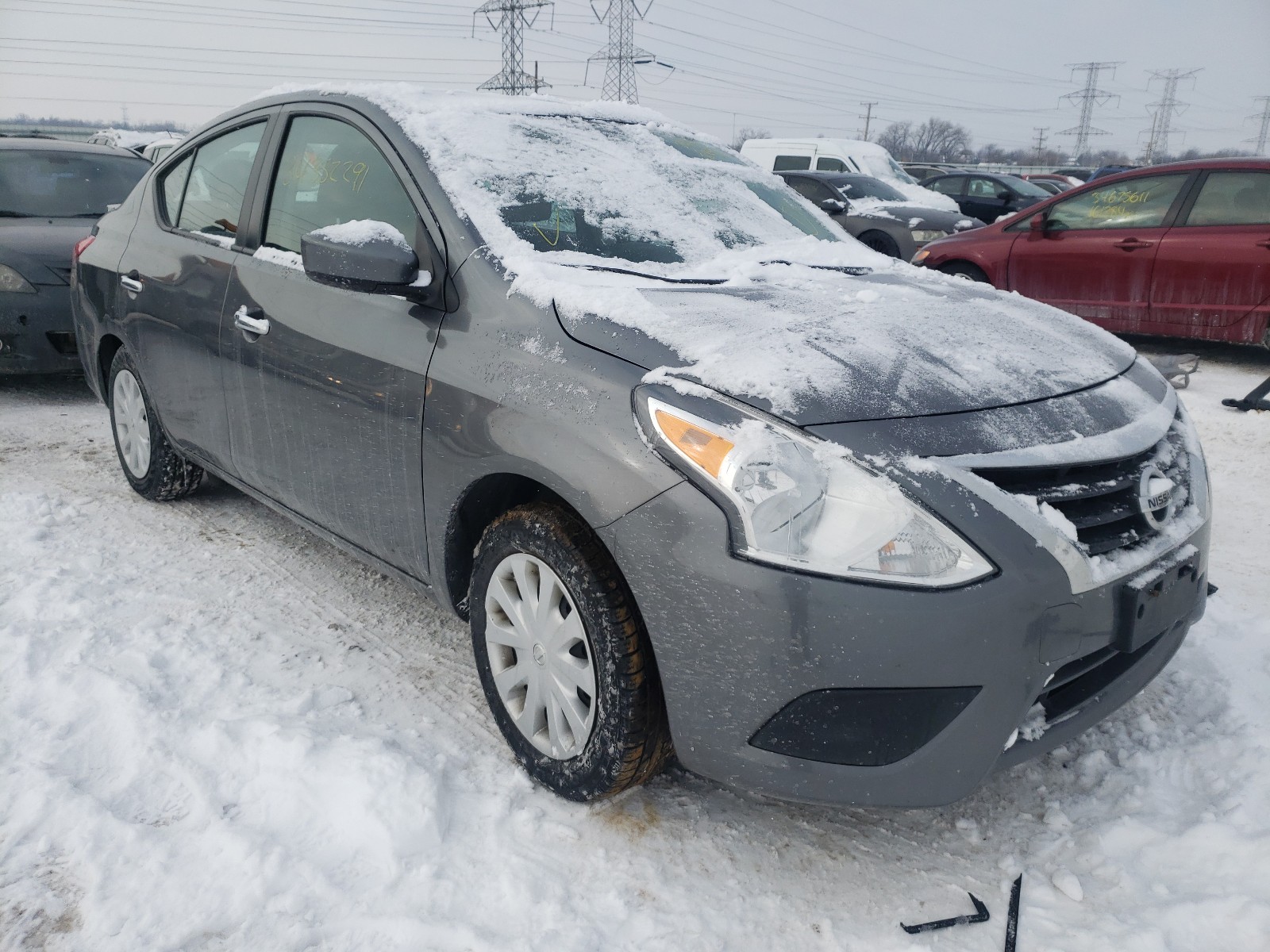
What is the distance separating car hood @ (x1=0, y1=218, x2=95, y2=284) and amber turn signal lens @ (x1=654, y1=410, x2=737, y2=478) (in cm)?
521

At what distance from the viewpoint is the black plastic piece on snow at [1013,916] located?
183 centimetres

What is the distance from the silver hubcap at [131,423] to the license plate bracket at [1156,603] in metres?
3.66

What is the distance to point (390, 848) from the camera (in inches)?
79.1

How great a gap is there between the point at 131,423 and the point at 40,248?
2.34 m

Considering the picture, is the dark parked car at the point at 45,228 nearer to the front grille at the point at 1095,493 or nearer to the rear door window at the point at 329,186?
the rear door window at the point at 329,186

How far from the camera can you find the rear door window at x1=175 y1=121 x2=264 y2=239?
10.6ft

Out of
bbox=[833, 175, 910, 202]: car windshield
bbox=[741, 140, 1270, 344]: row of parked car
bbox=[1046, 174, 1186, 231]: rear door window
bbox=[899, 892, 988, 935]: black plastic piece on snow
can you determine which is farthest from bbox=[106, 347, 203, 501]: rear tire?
bbox=[833, 175, 910, 202]: car windshield

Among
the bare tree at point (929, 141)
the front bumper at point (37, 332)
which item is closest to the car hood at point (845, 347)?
the front bumper at point (37, 332)

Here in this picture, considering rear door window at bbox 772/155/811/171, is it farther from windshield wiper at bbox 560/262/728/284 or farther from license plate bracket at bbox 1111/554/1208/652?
license plate bracket at bbox 1111/554/1208/652

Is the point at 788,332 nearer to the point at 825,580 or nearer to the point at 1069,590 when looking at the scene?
the point at 825,580

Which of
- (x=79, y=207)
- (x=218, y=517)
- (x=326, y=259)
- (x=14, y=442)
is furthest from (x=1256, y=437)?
(x=79, y=207)

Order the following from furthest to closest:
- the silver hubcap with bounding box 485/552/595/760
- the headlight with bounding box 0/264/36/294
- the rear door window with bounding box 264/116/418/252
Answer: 1. the headlight with bounding box 0/264/36/294
2. the rear door window with bounding box 264/116/418/252
3. the silver hubcap with bounding box 485/552/595/760

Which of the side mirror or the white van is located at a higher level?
the white van

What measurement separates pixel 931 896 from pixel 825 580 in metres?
0.79
